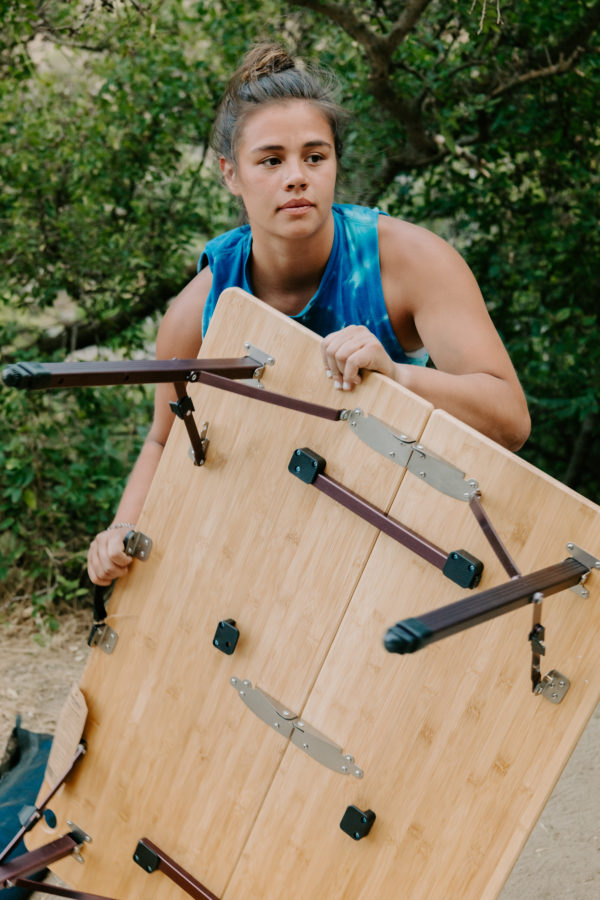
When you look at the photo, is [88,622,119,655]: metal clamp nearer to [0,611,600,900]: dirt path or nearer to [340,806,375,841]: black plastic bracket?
[340,806,375,841]: black plastic bracket

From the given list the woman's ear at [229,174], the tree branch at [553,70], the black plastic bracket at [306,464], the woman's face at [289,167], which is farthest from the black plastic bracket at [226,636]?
the tree branch at [553,70]

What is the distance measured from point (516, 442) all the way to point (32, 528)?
3.06m

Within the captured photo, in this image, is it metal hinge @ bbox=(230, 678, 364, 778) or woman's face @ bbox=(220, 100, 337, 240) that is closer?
metal hinge @ bbox=(230, 678, 364, 778)

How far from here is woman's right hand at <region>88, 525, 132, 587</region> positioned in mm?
2145

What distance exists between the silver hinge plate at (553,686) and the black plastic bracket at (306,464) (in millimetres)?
547

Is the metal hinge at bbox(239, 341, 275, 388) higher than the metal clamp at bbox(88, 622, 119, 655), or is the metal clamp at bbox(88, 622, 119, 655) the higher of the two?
the metal hinge at bbox(239, 341, 275, 388)

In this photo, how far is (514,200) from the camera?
511 centimetres

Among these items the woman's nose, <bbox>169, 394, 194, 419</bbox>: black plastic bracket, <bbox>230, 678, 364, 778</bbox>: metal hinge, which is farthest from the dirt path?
the woman's nose

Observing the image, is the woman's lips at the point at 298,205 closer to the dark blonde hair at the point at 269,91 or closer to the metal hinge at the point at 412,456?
the dark blonde hair at the point at 269,91

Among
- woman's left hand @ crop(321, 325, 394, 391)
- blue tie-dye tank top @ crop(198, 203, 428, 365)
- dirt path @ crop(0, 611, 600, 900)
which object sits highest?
blue tie-dye tank top @ crop(198, 203, 428, 365)

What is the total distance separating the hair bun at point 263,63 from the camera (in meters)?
2.20

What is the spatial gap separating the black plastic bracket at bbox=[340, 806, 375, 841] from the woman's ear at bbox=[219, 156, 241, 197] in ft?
4.43

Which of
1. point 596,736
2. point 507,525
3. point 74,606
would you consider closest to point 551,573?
point 507,525

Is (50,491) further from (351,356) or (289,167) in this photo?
(351,356)
